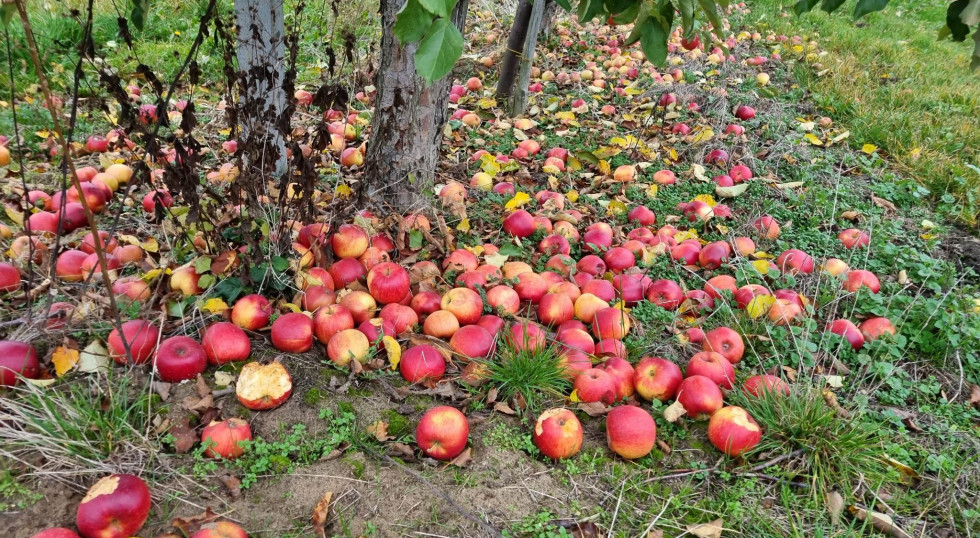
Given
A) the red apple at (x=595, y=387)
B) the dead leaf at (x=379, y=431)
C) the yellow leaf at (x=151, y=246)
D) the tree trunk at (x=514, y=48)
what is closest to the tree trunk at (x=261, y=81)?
the yellow leaf at (x=151, y=246)

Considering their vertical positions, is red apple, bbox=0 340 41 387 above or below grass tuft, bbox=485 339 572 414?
above

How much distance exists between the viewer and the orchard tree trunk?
3.08 metres

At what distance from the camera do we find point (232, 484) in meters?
1.98

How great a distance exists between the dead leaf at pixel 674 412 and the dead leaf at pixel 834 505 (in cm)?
56

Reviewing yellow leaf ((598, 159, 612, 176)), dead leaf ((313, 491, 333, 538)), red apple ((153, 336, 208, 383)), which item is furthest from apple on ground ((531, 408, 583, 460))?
yellow leaf ((598, 159, 612, 176))

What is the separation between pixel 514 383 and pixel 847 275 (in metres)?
2.09

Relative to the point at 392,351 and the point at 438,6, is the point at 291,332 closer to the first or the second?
the point at 392,351

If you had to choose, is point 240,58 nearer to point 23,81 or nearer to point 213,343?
point 213,343

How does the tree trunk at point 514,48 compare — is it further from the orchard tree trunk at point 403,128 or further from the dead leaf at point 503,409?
the dead leaf at point 503,409

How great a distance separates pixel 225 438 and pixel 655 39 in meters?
1.94

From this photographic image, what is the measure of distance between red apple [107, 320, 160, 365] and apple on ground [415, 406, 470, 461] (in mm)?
1104

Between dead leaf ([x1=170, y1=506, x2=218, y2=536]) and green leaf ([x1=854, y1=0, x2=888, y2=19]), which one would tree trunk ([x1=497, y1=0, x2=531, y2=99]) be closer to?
green leaf ([x1=854, y1=0, x2=888, y2=19])

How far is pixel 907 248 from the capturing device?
11.8ft

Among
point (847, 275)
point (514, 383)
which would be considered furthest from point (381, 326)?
point (847, 275)
